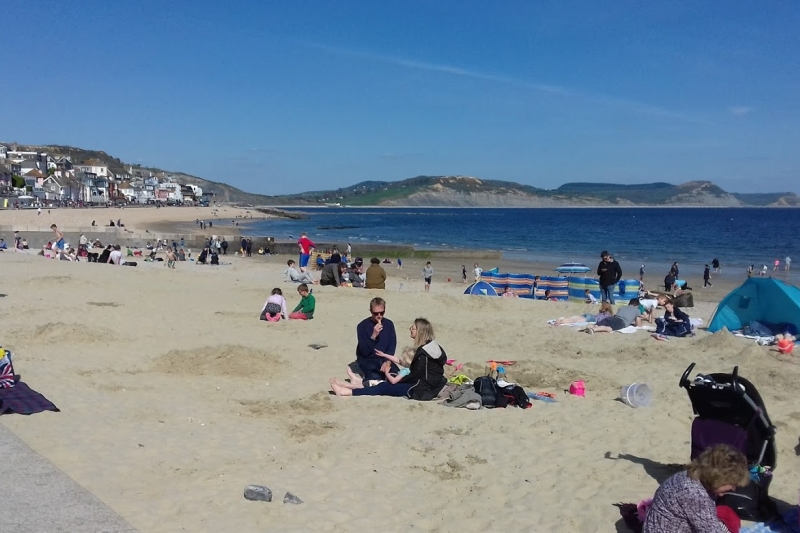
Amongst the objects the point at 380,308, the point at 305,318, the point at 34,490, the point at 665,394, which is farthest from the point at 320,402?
the point at 305,318

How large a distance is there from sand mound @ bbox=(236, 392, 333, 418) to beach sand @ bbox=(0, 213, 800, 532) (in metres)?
0.03

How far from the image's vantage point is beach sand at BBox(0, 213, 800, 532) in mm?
4930

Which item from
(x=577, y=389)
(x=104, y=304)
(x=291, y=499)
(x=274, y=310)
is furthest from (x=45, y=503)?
(x=104, y=304)

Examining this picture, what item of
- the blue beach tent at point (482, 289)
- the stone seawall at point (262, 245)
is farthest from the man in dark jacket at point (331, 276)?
the stone seawall at point (262, 245)

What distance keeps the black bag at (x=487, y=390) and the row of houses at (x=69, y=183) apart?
106 m

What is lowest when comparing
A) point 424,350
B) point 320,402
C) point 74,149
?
point 320,402

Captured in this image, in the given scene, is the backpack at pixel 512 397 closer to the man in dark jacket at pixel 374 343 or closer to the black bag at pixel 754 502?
the man in dark jacket at pixel 374 343

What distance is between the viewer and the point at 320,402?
7.98 meters

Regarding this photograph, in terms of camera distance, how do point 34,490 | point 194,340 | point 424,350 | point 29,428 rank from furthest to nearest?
point 194,340, point 424,350, point 29,428, point 34,490

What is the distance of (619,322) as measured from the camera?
1291cm

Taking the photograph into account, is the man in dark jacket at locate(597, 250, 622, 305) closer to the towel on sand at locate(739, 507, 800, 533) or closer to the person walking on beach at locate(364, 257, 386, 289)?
the person walking on beach at locate(364, 257, 386, 289)

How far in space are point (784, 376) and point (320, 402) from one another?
21.5ft

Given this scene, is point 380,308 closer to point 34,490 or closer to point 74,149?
point 34,490

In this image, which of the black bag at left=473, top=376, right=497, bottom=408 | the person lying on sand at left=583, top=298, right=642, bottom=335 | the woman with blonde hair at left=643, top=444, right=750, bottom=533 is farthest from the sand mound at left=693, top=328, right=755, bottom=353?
the woman with blonde hair at left=643, top=444, right=750, bottom=533
